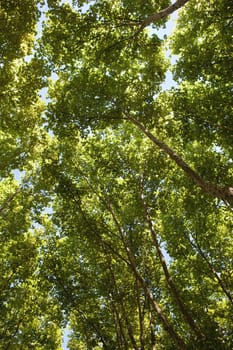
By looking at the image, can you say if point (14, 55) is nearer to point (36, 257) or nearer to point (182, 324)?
point (36, 257)

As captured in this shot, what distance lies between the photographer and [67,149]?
14.2 metres

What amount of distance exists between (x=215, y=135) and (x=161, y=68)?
382 centimetres

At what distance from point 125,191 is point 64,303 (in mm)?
5597

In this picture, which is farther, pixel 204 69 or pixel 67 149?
pixel 67 149

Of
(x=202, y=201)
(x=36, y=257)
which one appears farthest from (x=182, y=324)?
(x=36, y=257)

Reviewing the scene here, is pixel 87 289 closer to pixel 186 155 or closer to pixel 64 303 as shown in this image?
pixel 64 303

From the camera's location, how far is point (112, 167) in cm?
1355

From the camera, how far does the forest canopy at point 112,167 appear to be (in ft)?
36.0

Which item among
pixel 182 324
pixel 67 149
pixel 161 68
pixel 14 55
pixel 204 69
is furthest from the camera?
pixel 182 324

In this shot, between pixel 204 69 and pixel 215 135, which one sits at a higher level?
pixel 204 69


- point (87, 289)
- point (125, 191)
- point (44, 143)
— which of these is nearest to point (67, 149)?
point (44, 143)

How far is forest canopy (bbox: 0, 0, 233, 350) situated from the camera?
11.0 metres

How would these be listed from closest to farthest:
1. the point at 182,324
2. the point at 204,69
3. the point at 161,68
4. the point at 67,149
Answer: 1. the point at 204,69
2. the point at 161,68
3. the point at 67,149
4. the point at 182,324

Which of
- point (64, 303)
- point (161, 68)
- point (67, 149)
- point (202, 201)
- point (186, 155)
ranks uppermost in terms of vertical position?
point (161, 68)
